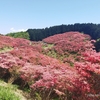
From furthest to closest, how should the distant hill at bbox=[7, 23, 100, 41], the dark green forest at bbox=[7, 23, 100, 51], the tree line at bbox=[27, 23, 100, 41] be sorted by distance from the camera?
the tree line at bbox=[27, 23, 100, 41], the distant hill at bbox=[7, 23, 100, 41], the dark green forest at bbox=[7, 23, 100, 51]

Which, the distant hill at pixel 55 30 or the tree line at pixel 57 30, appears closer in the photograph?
the distant hill at pixel 55 30

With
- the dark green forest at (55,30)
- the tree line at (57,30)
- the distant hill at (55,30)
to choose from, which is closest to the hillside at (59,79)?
the dark green forest at (55,30)

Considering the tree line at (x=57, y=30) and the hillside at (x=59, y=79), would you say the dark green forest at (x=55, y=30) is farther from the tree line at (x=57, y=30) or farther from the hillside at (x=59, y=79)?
the hillside at (x=59, y=79)

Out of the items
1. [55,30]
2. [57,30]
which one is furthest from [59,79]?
[55,30]

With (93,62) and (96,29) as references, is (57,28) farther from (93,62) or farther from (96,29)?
(93,62)

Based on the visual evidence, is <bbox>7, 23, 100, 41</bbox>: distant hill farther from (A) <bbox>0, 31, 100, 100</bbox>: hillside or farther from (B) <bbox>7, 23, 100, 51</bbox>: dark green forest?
(A) <bbox>0, 31, 100, 100</bbox>: hillside

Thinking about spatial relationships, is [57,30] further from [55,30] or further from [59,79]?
[59,79]

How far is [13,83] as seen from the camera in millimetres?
13062

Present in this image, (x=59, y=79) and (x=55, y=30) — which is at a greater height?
(x=55, y=30)

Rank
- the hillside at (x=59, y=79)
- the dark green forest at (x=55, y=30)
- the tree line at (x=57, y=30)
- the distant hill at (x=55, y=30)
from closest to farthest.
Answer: the hillside at (x=59, y=79)
the dark green forest at (x=55, y=30)
the distant hill at (x=55, y=30)
the tree line at (x=57, y=30)

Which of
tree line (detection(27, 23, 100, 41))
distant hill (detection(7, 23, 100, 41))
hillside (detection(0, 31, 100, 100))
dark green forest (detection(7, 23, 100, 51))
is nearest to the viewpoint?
hillside (detection(0, 31, 100, 100))

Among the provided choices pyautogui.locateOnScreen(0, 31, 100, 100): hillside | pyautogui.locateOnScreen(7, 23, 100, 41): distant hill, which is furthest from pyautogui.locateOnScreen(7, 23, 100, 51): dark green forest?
pyautogui.locateOnScreen(0, 31, 100, 100): hillside

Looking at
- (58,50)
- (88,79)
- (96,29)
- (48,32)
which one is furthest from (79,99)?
(48,32)

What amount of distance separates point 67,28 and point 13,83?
42.2 m
